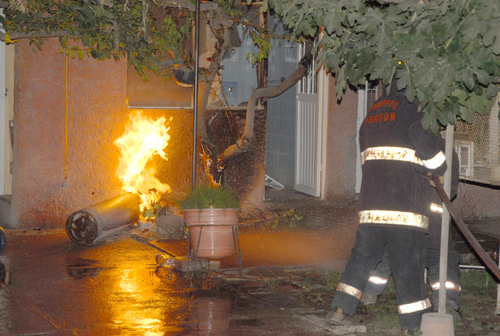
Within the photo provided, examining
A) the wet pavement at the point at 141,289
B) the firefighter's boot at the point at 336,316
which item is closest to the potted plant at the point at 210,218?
the wet pavement at the point at 141,289

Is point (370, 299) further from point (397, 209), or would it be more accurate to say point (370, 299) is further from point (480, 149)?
point (480, 149)

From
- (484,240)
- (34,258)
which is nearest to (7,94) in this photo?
(34,258)

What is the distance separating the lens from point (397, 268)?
16.9 ft

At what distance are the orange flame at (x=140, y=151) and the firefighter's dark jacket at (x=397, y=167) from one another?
508 centimetres

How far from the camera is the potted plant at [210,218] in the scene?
692 cm

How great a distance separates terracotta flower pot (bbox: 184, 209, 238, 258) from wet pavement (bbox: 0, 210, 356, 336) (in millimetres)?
283

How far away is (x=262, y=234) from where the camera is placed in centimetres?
947

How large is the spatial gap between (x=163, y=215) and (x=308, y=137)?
3011 mm

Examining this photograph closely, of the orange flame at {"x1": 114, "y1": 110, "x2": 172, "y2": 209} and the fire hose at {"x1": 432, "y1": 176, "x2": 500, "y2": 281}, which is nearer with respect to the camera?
the fire hose at {"x1": 432, "y1": 176, "x2": 500, "y2": 281}

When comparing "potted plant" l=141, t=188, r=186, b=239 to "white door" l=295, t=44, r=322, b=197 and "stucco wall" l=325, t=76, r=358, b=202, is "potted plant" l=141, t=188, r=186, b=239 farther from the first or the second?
"stucco wall" l=325, t=76, r=358, b=202

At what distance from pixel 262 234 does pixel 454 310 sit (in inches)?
161

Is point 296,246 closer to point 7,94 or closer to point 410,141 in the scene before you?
point 410,141

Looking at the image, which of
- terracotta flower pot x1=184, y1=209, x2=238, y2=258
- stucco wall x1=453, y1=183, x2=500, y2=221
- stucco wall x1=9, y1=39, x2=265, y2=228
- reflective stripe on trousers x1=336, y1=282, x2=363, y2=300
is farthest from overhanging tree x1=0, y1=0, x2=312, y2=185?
reflective stripe on trousers x1=336, y1=282, x2=363, y2=300

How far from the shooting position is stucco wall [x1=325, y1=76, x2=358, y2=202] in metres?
10.7
